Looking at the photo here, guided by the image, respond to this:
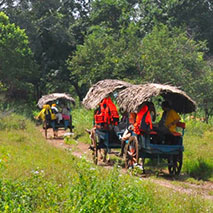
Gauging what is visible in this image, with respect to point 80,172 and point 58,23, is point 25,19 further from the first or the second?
point 80,172

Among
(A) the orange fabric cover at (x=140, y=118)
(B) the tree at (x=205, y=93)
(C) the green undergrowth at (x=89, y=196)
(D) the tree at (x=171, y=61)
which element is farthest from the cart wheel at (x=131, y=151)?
(B) the tree at (x=205, y=93)

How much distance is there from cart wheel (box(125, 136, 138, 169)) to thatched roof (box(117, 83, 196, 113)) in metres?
0.82

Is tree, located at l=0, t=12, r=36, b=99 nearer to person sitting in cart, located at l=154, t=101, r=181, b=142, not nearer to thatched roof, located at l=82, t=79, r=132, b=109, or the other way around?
thatched roof, located at l=82, t=79, r=132, b=109

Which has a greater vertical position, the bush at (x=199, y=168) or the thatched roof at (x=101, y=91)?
the thatched roof at (x=101, y=91)

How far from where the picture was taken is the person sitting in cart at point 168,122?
34.6ft

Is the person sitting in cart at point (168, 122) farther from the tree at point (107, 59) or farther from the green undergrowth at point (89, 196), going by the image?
the tree at point (107, 59)

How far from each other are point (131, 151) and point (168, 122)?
125 cm

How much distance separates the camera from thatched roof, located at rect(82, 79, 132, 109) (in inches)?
471

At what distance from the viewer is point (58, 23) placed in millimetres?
32781

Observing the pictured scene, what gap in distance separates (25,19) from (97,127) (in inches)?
825

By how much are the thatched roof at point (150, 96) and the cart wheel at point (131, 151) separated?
0.82 metres

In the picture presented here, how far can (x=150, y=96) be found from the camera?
9.82m

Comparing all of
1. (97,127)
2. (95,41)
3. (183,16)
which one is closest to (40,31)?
(95,41)

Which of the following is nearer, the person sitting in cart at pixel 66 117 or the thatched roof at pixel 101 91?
the thatched roof at pixel 101 91
